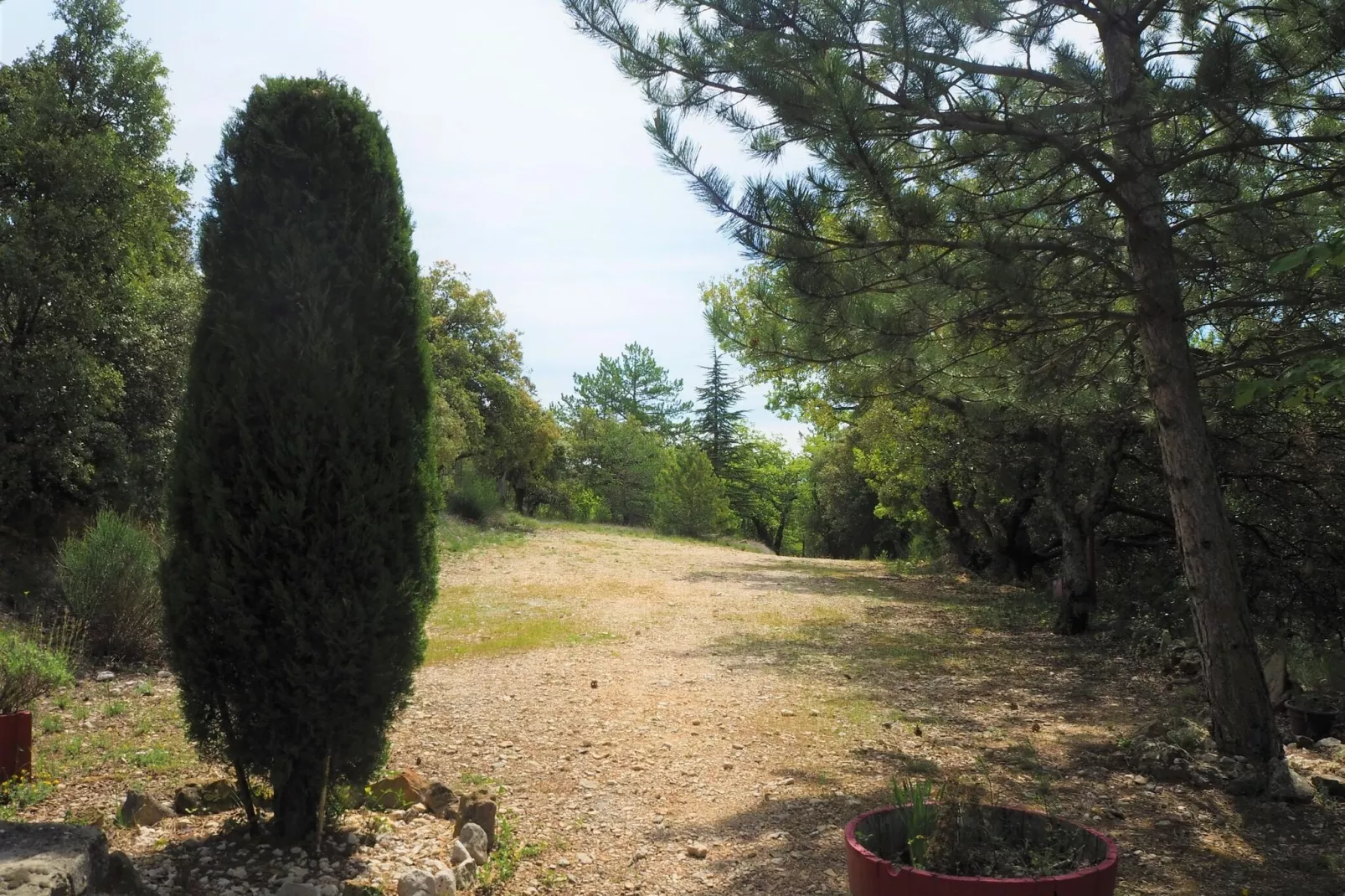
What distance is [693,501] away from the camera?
3067 cm

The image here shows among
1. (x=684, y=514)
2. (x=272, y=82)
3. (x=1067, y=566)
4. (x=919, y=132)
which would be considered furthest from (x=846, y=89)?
(x=684, y=514)

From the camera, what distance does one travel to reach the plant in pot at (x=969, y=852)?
229cm

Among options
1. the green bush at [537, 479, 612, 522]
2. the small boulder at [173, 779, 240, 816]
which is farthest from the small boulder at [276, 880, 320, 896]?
the green bush at [537, 479, 612, 522]

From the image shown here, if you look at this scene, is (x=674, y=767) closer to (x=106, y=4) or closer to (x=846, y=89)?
(x=846, y=89)

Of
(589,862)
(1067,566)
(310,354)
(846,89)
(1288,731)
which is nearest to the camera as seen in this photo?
(310,354)

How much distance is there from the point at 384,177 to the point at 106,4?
11726 millimetres

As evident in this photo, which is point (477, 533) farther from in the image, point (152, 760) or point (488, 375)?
point (152, 760)

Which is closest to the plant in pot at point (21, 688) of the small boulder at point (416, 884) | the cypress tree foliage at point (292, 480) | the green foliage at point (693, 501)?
the cypress tree foliage at point (292, 480)

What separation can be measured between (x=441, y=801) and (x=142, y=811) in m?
1.22

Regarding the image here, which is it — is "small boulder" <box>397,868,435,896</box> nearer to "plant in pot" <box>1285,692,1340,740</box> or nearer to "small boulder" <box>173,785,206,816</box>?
"small boulder" <box>173,785,206,816</box>

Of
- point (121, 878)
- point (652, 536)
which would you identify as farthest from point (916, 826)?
point (652, 536)

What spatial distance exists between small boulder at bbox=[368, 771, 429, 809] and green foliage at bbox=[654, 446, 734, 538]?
26396 millimetres

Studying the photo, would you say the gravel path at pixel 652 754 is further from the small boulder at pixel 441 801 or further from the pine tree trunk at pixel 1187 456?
the pine tree trunk at pixel 1187 456

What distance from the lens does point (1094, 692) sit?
287 inches
